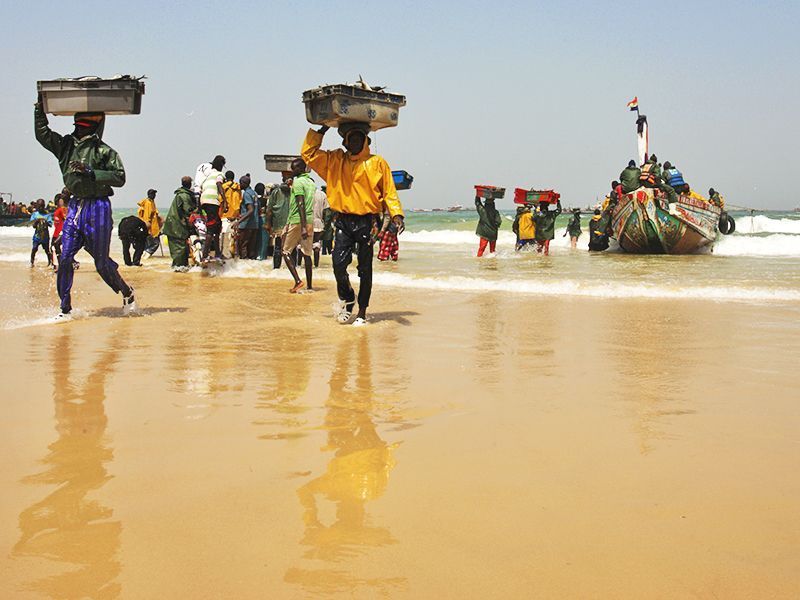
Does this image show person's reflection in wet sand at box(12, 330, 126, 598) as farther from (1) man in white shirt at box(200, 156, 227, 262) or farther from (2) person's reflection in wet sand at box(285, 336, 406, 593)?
(1) man in white shirt at box(200, 156, 227, 262)

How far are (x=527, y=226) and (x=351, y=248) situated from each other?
13820mm

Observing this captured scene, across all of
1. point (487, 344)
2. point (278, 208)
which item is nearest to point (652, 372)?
point (487, 344)

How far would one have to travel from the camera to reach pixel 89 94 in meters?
6.58

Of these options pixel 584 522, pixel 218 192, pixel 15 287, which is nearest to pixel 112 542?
pixel 584 522

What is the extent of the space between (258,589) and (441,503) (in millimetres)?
734

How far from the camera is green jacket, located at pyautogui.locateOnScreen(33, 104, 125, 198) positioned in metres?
6.64

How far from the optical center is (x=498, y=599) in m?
1.94

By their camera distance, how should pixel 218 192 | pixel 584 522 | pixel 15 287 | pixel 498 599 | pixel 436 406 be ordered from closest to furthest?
pixel 498 599 → pixel 584 522 → pixel 436 406 → pixel 15 287 → pixel 218 192

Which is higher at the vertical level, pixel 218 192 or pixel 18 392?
pixel 218 192

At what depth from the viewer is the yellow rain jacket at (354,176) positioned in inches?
263

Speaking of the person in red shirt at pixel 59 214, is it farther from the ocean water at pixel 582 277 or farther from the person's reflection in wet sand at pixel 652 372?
the person's reflection in wet sand at pixel 652 372

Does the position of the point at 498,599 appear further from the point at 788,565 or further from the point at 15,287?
the point at 15,287

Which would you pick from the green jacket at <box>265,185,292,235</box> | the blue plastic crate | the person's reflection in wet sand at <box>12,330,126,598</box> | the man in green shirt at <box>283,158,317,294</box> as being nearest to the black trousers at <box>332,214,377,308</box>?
the man in green shirt at <box>283,158,317,294</box>

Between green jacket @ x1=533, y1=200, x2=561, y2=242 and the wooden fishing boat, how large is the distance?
7.82 ft
